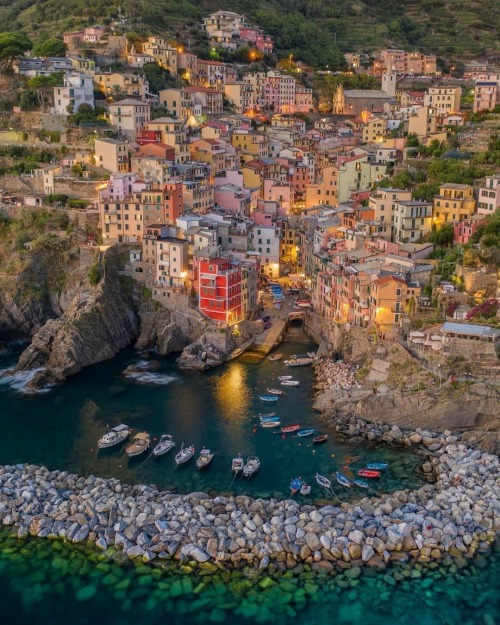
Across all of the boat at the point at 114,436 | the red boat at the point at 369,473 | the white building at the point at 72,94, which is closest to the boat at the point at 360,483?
the red boat at the point at 369,473

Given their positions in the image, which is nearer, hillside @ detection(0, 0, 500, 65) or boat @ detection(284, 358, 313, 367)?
boat @ detection(284, 358, 313, 367)

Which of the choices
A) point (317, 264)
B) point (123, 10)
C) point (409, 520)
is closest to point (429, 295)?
point (317, 264)

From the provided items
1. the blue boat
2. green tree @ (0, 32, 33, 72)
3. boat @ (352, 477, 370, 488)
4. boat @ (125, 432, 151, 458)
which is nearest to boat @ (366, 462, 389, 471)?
boat @ (352, 477, 370, 488)

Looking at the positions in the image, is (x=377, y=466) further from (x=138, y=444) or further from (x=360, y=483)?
(x=138, y=444)

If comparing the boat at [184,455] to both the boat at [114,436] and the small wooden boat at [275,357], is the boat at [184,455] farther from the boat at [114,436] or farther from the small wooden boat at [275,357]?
the small wooden boat at [275,357]

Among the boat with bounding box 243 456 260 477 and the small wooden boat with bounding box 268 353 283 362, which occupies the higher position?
the small wooden boat with bounding box 268 353 283 362

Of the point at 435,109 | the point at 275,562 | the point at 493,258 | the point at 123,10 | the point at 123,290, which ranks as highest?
the point at 123,10

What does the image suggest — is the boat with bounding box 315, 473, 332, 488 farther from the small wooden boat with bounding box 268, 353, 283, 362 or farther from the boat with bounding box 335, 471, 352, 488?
the small wooden boat with bounding box 268, 353, 283, 362

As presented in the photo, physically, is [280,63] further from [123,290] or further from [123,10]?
[123,290]
